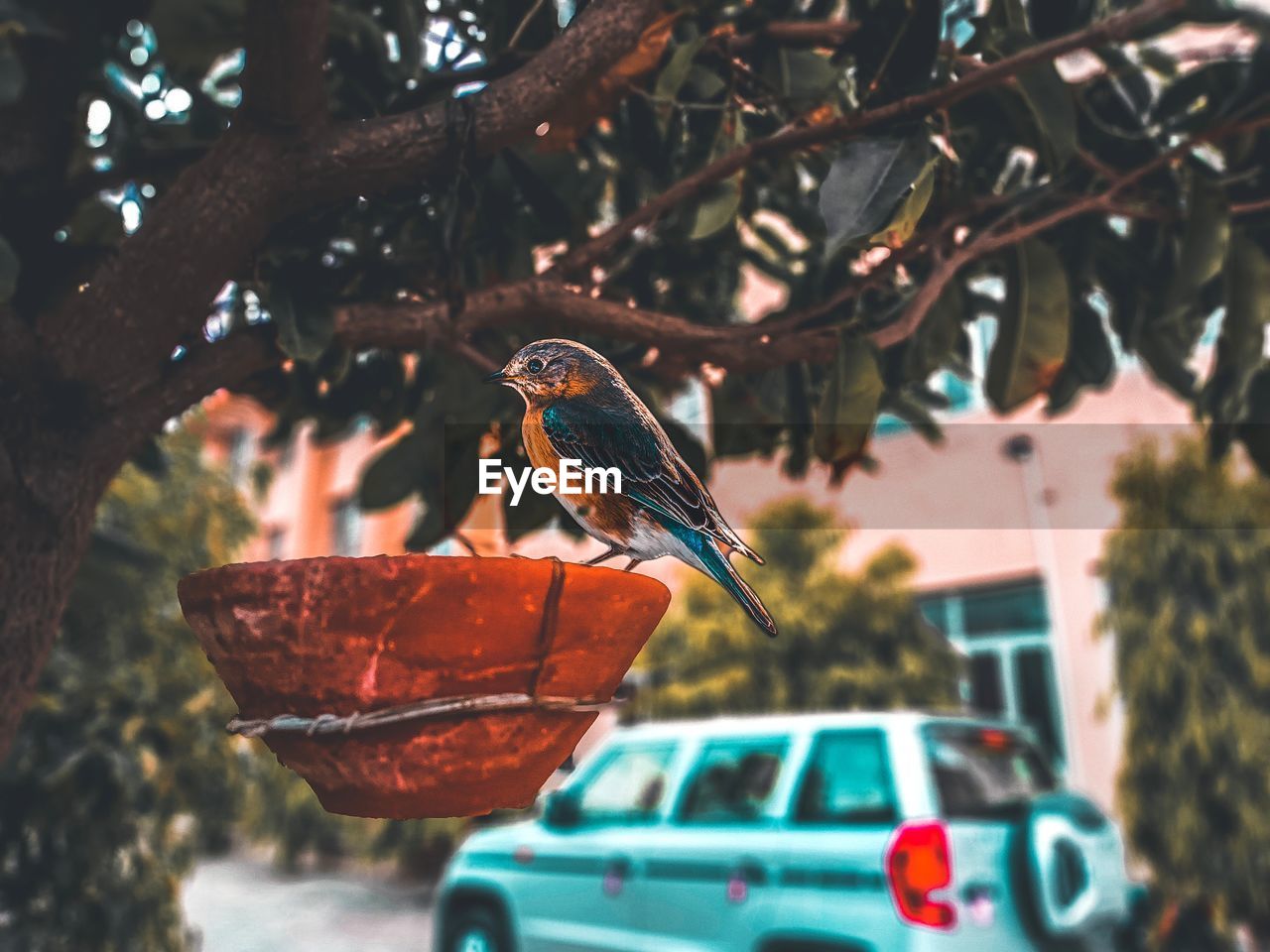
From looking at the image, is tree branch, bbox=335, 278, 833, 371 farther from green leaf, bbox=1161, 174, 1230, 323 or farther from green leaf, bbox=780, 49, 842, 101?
green leaf, bbox=1161, 174, 1230, 323

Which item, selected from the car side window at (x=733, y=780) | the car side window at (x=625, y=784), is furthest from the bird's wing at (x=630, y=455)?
the car side window at (x=625, y=784)

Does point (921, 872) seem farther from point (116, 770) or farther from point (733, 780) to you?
point (116, 770)

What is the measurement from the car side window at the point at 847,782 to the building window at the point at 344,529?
488 inches

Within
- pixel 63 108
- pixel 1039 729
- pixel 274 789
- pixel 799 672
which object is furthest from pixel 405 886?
pixel 63 108

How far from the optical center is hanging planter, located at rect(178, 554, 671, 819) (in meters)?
0.96

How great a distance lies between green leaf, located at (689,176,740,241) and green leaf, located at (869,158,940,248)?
355 mm

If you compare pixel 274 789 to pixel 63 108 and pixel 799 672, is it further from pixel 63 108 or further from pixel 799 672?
pixel 63 108

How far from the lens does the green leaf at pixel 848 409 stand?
137cm

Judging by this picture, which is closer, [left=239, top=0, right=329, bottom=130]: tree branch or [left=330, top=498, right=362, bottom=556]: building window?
[left=239, top=0, right=329, bottom=130]: tree branch

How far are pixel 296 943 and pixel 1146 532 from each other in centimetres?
759

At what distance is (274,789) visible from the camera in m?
12.5

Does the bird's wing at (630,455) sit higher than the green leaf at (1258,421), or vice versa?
the green leaf at (1258,421)

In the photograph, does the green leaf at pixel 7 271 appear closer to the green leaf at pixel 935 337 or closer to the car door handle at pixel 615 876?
the green leaf at pixel 935 337

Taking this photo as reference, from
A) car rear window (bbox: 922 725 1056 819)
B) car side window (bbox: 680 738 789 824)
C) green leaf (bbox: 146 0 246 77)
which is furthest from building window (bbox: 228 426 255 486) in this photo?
green leaf (bbox: 146 0 246 77)
